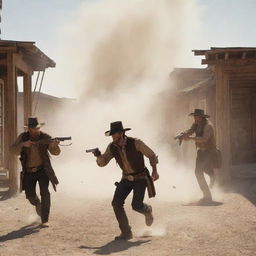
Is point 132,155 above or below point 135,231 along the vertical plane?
above

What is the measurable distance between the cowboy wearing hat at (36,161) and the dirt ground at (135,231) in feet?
1.52

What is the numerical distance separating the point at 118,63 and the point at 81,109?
23.2 ft

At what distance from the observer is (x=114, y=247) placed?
615cm

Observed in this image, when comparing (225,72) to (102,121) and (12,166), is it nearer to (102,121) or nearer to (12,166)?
(12,166)

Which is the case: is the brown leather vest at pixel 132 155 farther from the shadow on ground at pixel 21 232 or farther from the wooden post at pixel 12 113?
the wooden post at pixel 12 113

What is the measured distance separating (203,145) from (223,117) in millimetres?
2450

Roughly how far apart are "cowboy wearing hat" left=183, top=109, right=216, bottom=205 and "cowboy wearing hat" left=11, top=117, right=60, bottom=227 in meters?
3.31

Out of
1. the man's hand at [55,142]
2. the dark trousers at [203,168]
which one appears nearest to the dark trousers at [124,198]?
the man's hand at [55,142]

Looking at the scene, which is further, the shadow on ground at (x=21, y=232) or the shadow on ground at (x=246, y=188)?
the shadow on ground at (x=246, y=188)

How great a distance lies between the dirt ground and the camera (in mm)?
5994

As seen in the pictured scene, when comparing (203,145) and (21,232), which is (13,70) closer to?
(203,145)

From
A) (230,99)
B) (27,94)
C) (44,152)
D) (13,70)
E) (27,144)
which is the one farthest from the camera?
(230,99)

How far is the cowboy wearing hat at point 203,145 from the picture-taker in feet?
31.7

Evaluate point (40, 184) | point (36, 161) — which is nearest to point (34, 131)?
point (36, 161)
